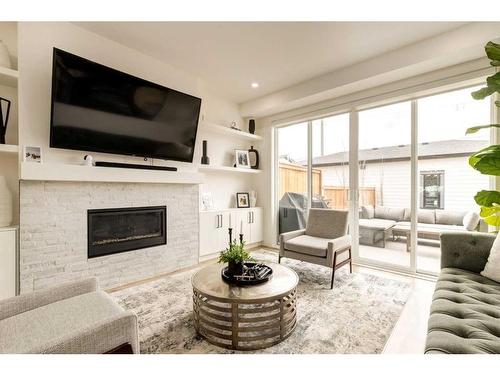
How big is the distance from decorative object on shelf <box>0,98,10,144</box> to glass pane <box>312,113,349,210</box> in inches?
155

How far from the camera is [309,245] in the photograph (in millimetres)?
3057

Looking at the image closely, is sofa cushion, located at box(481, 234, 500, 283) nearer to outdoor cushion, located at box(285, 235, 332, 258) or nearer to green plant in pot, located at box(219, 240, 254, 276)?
outdoor cushion, located at box(285, 235, 332, 258)

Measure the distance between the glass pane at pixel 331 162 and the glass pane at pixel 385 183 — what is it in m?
0.25

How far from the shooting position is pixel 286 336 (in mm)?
1876

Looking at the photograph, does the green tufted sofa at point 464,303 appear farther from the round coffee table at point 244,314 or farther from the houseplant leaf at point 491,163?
the round coffee table at point 244,314

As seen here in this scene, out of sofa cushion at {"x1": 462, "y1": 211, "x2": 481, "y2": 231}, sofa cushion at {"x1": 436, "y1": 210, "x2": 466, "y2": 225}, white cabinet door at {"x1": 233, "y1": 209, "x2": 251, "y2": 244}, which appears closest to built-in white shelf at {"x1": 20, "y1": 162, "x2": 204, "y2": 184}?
white cabinet door at {"x1": 233, "y1": 209, "x2": 251, "y2": 244}

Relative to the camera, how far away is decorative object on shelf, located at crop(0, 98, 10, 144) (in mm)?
2246

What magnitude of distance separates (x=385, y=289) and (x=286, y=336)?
1525mm

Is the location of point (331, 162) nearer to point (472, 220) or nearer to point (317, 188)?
point (317, 188)

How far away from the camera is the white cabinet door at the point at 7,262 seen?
7.07 ft

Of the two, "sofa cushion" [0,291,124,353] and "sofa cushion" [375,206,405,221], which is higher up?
"sofa cushion" [375,206,405,221]

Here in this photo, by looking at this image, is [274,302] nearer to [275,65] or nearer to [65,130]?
[65,130]

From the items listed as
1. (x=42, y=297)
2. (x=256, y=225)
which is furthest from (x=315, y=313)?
(x=256, y=225)
